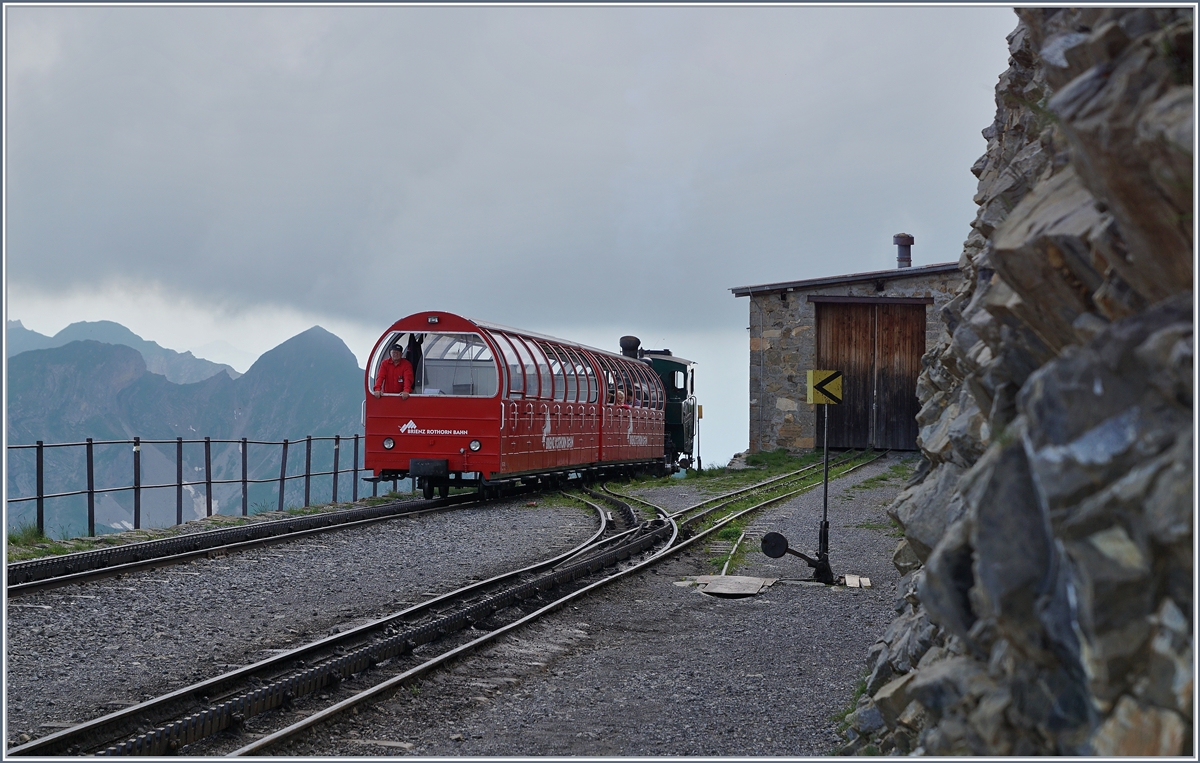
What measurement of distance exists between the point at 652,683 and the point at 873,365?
26872mm

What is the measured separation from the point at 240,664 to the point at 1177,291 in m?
6.86

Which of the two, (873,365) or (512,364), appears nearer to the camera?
(512,364)

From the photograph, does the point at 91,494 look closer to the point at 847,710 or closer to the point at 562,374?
the point at 847,710

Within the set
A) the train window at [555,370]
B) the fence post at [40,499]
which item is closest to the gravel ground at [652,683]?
the fence post at [40,499]

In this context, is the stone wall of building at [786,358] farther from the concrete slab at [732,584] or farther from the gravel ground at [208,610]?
the concrete slab at [732,584]

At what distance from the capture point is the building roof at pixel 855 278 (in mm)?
31844

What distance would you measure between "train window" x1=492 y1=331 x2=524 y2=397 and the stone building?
1527 centimetres

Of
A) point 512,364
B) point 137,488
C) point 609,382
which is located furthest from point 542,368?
point 137,488

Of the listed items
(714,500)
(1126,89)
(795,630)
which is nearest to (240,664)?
(795,630)

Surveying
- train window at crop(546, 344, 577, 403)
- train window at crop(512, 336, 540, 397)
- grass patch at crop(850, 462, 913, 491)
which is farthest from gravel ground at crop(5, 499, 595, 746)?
grass patch at crop(850, 462, 913, 491)

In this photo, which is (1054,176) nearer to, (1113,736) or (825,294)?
(1113,736)

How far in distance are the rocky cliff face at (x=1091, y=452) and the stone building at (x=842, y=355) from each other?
29608 mm

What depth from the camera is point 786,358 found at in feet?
109

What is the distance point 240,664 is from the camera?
7.66m
